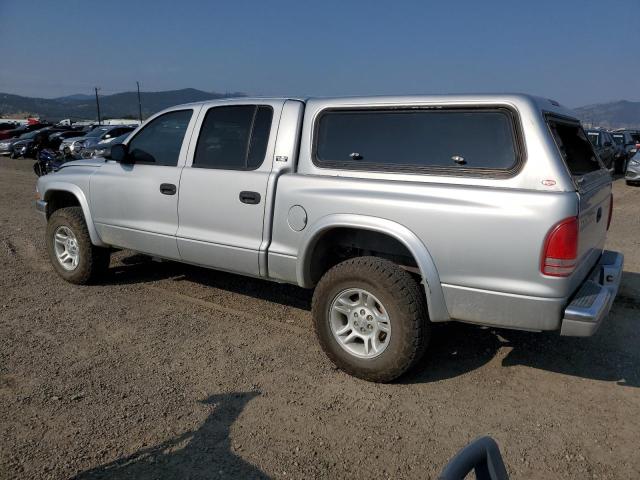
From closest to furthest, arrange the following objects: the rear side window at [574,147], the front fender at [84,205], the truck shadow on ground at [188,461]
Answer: the truck shadow on ground at [188,461] → the rear side window at [574,147] → the front fender at [84,205]

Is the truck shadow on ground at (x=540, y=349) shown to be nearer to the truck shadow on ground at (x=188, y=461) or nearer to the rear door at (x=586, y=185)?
the rear door at (x=586, y=185)

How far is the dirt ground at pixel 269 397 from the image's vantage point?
2.73 m

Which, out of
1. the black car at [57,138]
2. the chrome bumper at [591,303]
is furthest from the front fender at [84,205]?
the black car at [57,138]

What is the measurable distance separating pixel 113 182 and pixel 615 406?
4.49 m

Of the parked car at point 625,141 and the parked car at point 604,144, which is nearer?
the parked car at point 604,144

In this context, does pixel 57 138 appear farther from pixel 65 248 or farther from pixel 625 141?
pixel 625 141

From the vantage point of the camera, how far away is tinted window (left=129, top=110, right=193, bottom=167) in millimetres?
4609

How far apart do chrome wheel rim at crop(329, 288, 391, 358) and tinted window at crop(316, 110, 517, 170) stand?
3.05 ft

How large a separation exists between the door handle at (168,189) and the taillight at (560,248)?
9.87ft

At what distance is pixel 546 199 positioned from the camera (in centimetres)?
283


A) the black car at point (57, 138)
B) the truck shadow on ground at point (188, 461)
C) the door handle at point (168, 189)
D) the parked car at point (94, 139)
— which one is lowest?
the black car at point (57, 138)

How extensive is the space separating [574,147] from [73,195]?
15.9 ft

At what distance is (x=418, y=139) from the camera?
11.3 feet

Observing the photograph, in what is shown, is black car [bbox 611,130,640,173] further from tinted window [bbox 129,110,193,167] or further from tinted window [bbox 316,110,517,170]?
tinted window [bbox 129,110,193,167]
